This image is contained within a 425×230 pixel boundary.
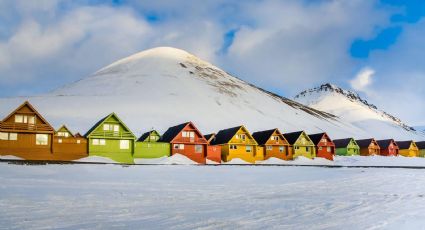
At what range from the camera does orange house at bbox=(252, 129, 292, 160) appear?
7138 centimetres

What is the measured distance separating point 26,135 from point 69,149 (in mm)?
5552

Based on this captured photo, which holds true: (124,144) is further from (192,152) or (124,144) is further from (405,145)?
(405,145)

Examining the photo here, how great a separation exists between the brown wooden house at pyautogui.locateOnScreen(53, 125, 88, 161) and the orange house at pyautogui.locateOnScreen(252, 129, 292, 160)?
3287 centimetres

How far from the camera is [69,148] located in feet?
169

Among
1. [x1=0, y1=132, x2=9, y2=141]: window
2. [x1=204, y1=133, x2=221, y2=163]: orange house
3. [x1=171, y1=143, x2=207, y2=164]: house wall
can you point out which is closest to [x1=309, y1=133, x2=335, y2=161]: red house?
[x1=204, y1=133, x2=221, y2=163]: orange house

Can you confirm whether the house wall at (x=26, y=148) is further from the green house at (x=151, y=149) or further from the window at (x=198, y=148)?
the window at (x=198, y=148)

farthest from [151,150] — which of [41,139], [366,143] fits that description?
[366,143]

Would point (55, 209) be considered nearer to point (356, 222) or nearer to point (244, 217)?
point (244, 217)

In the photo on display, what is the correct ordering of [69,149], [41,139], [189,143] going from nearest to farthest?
[41,139]
[69,149]
[189,143]

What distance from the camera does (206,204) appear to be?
55.8ft

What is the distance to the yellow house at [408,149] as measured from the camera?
370 ft

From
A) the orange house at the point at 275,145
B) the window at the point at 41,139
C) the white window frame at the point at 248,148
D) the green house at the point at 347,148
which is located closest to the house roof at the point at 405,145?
the green house at the point at 347,148

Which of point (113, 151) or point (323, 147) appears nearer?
point (113, 151)

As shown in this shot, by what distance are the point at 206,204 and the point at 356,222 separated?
21.9 feet
